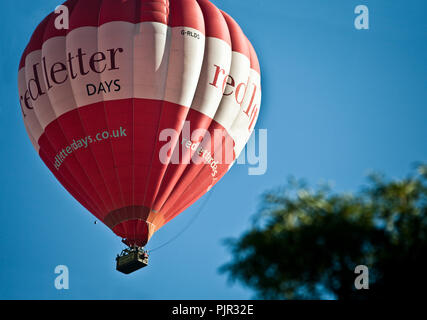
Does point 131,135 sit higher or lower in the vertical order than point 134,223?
higher

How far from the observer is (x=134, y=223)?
19625 millimetres

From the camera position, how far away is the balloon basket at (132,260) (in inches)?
751

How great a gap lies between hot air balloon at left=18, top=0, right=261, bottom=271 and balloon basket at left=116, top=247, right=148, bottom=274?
17cm

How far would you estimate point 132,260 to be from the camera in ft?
62.6

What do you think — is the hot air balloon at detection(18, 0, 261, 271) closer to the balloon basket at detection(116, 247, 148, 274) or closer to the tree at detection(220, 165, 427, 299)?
the balloon basket at detection(116, 247, 148, 274)

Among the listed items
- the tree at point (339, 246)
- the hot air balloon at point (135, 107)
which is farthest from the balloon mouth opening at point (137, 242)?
the tree at point (339, 246)

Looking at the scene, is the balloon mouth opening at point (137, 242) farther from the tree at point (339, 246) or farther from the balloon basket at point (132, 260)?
the tree at point (339, 246)

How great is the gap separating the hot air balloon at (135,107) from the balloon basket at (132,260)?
0.57ft

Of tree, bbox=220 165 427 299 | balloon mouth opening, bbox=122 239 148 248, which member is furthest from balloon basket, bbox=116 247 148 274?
tree, bbox=220 165 427 299

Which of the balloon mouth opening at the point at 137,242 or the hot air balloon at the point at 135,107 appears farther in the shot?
the hot air balloon at the point at 135,107
